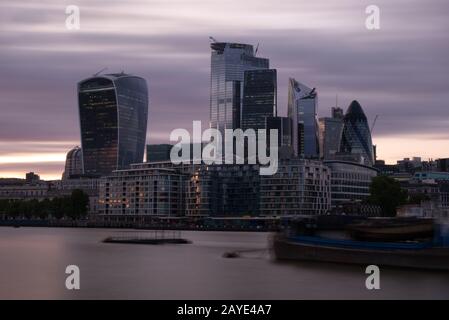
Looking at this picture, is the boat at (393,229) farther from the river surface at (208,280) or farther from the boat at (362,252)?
the river surface at (208,280)

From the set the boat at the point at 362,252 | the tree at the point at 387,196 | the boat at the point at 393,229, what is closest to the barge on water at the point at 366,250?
the boat at the point at 362,252

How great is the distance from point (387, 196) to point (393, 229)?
116127 millimetres

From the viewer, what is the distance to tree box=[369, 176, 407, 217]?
18150 centimetres

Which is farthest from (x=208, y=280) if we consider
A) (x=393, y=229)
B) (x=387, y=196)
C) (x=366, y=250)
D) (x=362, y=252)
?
(x=387, y=196)

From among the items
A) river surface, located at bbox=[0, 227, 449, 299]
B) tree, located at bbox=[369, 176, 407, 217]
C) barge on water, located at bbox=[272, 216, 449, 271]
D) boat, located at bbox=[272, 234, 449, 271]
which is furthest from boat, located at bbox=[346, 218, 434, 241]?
tree, located at bbox=[369, 176, 407, 217]

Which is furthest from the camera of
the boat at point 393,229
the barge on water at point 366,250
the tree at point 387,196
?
the tree at point 387,196

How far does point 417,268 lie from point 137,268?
960 inches

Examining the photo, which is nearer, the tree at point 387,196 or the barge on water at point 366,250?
the barge on water at point 366,250

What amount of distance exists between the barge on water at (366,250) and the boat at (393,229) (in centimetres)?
46

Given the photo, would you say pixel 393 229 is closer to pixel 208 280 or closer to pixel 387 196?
pixel 208 280

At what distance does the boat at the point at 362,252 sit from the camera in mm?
62625
